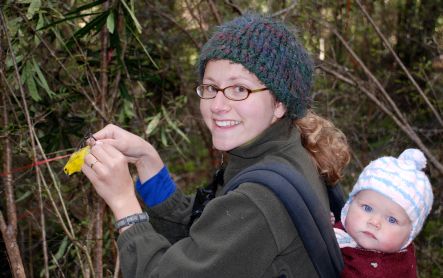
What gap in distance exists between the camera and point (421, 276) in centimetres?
413

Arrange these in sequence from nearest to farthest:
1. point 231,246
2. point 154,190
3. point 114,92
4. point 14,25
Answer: point 231,246
point 154,190
point 14,25
point 114,92

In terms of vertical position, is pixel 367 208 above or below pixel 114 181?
below

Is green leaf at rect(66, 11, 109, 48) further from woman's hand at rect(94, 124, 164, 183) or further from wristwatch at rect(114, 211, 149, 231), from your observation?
wristwatch at rect(114, 211, 149, 231)

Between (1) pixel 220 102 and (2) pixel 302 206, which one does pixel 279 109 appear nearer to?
(1) pixel 220 102

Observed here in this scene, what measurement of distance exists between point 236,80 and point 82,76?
5.33 ft

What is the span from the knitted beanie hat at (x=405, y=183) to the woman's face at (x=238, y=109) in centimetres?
37

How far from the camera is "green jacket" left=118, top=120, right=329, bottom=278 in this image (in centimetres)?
135

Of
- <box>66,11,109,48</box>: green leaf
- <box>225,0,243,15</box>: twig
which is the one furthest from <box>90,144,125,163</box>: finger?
<box>225,0,243,15</box>: twig

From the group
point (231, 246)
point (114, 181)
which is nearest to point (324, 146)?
point (231, 246)

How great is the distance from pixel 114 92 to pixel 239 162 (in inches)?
61.0

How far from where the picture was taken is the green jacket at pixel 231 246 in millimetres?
1353

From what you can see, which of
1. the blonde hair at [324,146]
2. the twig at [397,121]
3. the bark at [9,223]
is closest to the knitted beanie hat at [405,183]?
the blonde hair at [324,146]

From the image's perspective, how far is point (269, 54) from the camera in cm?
162

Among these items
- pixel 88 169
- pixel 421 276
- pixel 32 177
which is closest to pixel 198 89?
pixel 88 169
